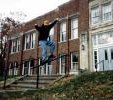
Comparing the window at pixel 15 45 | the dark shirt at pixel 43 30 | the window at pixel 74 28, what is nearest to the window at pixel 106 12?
the window at pixel 74 28

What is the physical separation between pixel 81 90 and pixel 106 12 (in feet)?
49.7

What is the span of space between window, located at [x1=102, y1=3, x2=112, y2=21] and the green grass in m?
9.77

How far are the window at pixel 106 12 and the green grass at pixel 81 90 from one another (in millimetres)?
9769

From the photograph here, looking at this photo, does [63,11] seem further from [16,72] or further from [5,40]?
[5,40]

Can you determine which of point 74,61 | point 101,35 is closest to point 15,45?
point 74,61

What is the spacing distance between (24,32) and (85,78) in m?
23.4

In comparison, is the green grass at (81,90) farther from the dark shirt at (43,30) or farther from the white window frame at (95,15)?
the white window frame at (95,15)

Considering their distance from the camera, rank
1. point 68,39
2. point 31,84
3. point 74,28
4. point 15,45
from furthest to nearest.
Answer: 1. point 15,45
2. point 68,39
3. point 74,28
4. point 31,84

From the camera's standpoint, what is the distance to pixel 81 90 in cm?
1379

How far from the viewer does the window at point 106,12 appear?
88.9 feet

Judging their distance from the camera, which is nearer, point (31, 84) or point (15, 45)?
point (31, 84)

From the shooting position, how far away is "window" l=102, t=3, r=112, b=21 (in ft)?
88.9

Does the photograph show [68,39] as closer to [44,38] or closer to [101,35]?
[101,35]

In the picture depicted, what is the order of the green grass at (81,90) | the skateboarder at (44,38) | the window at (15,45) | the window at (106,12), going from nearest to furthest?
the green grass at (81,90), the skateboarder at (44,38), the window at (106,12), the window at (15,45)
